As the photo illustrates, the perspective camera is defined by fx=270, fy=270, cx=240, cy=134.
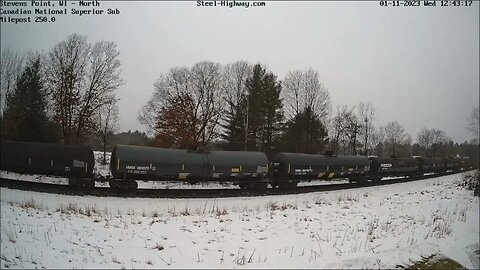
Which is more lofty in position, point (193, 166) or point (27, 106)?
point (27, 106)

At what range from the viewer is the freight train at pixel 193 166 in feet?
35.7

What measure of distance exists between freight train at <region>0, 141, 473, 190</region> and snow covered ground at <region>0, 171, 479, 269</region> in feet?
7.89

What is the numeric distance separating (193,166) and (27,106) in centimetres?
896

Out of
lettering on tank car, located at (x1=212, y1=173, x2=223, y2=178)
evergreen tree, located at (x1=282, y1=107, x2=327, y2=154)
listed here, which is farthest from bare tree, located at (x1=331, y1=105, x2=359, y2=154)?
lettering on tank car, located at (x1=212, y1=173, x2=223, y2=178)

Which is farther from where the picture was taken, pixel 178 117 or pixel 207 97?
pixel 207 97

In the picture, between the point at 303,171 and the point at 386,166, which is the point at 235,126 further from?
the point at 386,166

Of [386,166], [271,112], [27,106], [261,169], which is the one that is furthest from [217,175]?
[386,166]

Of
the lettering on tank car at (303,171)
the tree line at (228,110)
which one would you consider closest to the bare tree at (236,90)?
the tree line at (228,110)

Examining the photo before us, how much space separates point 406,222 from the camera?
7008 millimetres

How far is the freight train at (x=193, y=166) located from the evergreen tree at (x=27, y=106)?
2.05 metres

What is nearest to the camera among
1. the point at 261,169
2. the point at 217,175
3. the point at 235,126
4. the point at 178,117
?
the point at 178,117

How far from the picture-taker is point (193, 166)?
1359 centimetres

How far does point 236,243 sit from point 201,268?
1.10 metres

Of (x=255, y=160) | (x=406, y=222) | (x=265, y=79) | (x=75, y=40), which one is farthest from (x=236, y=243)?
(x=255, y=160)
